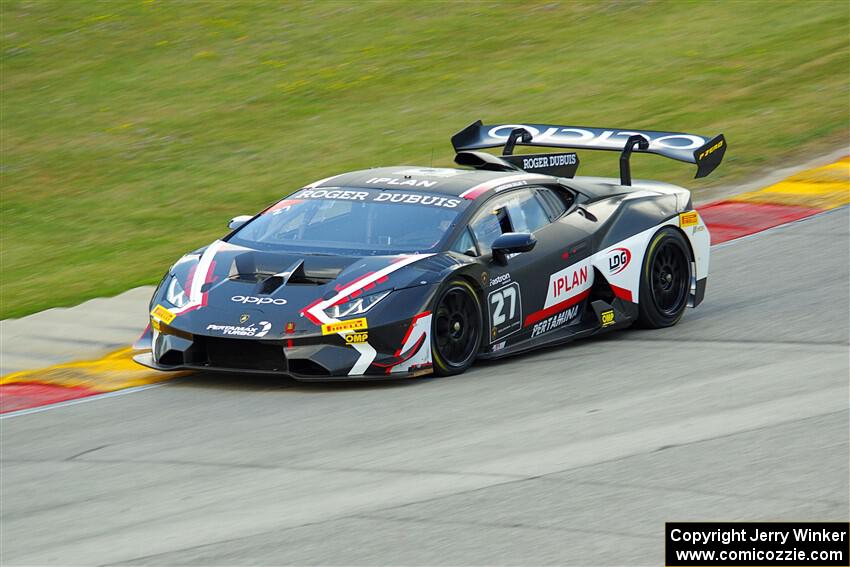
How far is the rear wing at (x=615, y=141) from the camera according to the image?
10.9m

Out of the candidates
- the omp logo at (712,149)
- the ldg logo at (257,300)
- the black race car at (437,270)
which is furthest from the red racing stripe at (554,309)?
the ldg logo at (257,300)

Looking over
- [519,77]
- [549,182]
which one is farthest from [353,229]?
[519,77]

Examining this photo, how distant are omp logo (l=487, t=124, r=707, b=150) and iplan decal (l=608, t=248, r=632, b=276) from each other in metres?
1.13

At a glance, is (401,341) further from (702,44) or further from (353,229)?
(702,44)

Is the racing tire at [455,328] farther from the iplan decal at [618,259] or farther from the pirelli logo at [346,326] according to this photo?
the iplan decal at [618,259]

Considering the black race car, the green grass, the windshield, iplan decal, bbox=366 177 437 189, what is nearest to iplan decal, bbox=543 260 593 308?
the black race car

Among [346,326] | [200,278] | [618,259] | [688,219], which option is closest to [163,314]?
[200,278]

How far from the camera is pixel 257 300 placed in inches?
344

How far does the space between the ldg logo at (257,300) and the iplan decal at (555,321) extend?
76.1 inches

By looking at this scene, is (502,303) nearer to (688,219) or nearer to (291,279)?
(291,279)

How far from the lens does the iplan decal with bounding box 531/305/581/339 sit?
31.9ft

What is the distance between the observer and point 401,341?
8617 millimetres

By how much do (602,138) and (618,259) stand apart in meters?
1.37

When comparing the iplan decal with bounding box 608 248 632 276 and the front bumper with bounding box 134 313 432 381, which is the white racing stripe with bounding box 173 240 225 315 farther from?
the iplan decal with bounding box 608 248 632 276
